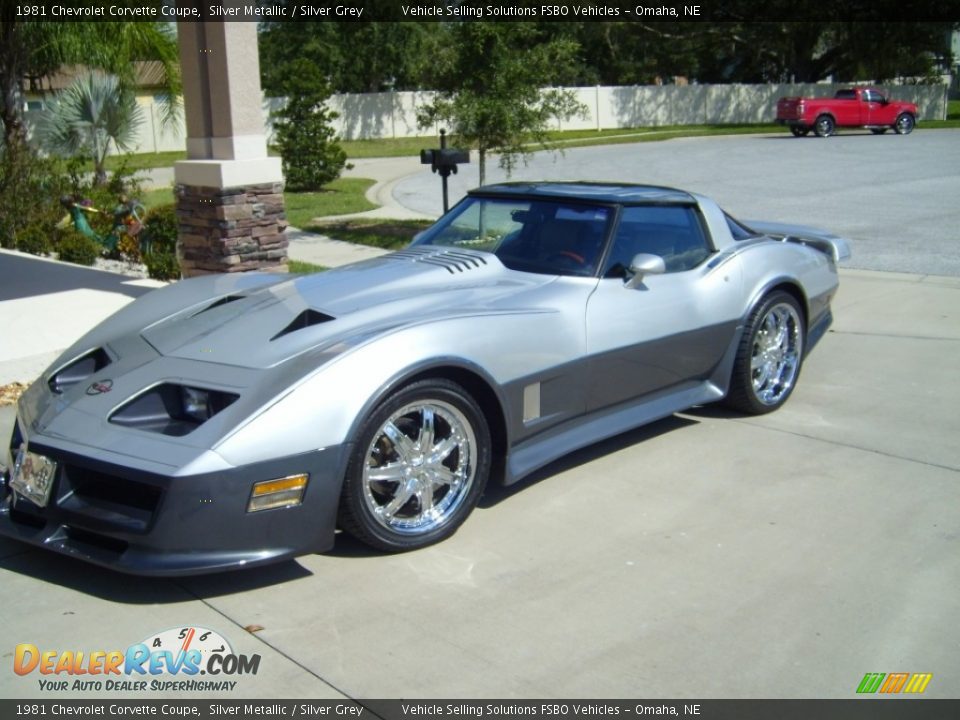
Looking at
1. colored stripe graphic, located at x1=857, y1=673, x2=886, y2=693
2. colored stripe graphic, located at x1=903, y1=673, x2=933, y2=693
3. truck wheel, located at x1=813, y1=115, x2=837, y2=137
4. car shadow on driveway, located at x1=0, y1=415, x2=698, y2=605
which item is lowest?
colored stripe graphic, located at x1=903, y1=673, x2=933, y2=693

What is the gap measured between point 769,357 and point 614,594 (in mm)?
2636

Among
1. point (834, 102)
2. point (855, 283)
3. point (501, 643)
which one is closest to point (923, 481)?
point (501, 643)

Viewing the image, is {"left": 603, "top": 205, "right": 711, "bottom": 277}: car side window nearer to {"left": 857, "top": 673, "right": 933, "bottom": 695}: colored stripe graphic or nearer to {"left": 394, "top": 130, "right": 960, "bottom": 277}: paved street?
{"left": 857, "top": 673, "right": 933, "bottom": 695}: colored stripe graphic

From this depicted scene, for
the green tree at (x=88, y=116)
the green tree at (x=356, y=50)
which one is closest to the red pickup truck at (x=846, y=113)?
the green tree at (x=356, y=50)

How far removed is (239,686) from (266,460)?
0.79 m

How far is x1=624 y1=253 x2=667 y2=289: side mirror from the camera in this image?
5020 mm

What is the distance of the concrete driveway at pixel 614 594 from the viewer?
10.9 ft

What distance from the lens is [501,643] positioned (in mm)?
3492

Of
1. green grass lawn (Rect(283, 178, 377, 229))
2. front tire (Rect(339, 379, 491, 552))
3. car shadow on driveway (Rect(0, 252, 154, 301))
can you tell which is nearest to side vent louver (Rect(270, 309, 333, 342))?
front tire (Rect(339, 379, 491, 552))

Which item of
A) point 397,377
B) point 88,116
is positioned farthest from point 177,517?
point 88,116

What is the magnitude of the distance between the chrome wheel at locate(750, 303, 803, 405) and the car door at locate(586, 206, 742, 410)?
0.36 metres

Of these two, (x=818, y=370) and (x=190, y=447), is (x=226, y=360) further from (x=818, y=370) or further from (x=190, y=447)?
Answer: (x=818, y=370)

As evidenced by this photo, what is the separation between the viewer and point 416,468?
164 inches

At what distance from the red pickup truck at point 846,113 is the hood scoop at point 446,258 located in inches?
1197
